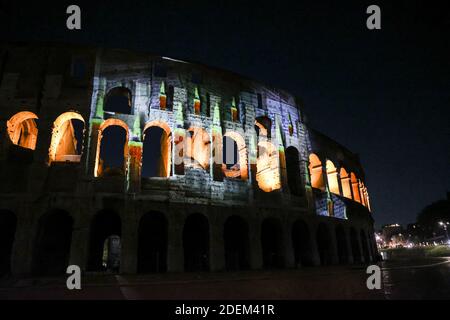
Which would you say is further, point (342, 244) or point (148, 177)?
point (342, 244)

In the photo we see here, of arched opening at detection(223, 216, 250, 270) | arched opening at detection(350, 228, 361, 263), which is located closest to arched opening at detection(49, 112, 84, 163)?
arched opening at detection(223, 216, 250, 270)

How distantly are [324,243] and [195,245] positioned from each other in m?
10.1

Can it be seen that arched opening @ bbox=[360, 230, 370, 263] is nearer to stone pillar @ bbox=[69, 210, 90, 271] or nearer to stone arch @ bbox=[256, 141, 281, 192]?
stone arch @ bbox=[256, 141, 281, 192]

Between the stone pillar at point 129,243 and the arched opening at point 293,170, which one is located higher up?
the arched opening at point 293,170

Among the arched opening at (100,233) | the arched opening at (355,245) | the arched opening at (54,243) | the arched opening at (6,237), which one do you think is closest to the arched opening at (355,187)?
the arched opening at (355,245)

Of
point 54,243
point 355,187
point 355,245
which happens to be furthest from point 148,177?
point 355,187

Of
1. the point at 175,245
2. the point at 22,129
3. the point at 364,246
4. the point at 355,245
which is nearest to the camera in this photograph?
the point at 175,245

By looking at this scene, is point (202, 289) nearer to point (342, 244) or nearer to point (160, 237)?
point (160, 237)

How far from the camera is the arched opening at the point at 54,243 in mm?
14977

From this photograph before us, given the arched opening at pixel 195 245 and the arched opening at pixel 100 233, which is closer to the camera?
the arched opening at pixel 100 233

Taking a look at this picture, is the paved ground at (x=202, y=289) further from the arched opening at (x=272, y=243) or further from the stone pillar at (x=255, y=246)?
the arched opening at (x=272, y=243)

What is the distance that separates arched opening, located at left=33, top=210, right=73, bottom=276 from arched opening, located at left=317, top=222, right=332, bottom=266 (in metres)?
16.6

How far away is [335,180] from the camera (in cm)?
2570

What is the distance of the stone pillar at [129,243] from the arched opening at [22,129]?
7476 millimetres
